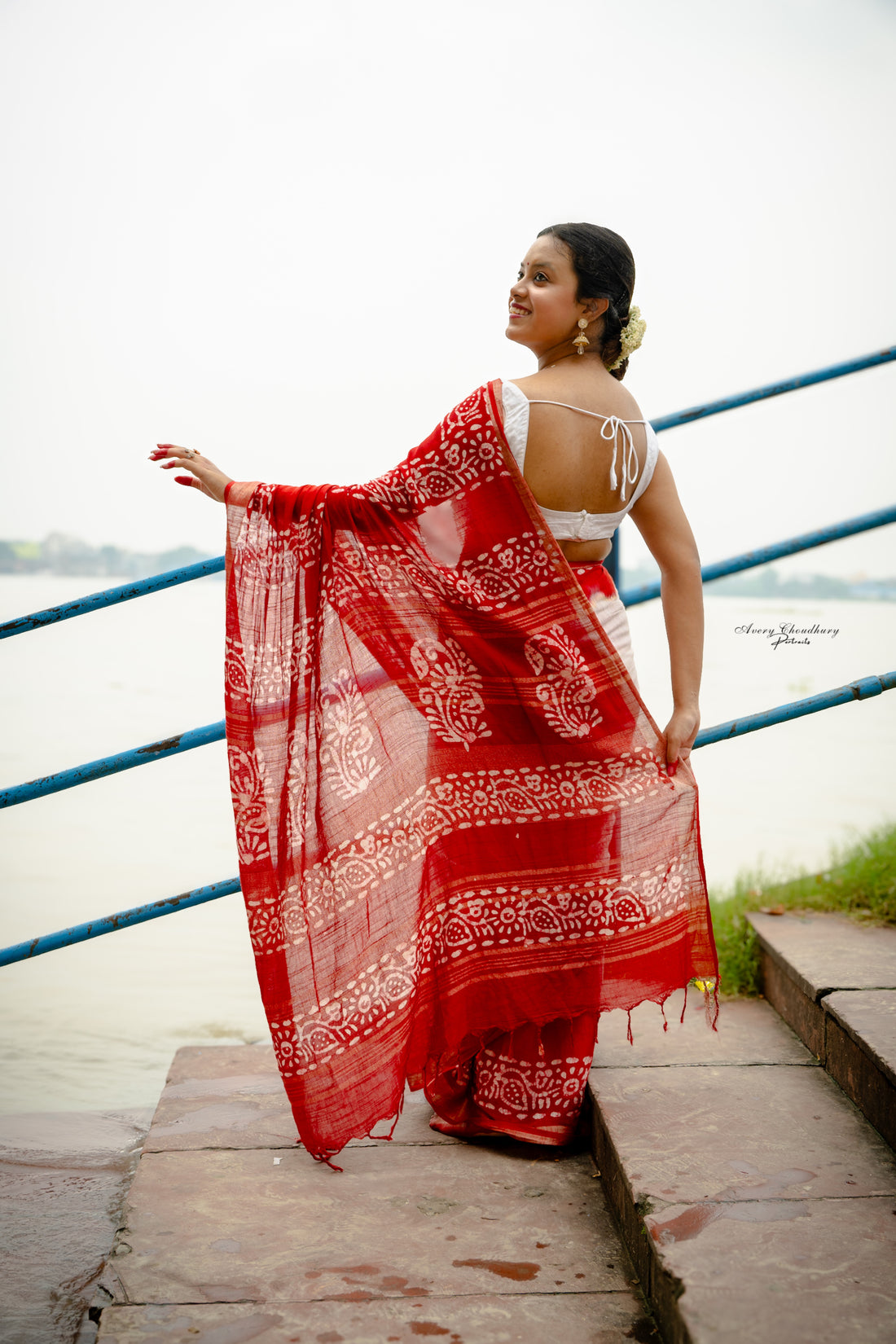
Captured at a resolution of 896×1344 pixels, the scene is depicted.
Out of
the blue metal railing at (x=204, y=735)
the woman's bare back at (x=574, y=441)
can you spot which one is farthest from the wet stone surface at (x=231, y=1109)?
the woman's bare back at (x=574, y=441)

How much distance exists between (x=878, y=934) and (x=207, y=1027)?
2134 mm

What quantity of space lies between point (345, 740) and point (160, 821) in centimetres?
541

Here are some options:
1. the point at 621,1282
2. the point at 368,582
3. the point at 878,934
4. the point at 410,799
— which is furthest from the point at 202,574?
the point at 878,934

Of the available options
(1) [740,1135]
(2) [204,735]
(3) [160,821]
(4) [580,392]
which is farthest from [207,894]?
(3) [160,821]

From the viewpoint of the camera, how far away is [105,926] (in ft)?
6.67

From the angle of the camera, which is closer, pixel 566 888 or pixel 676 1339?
pixel 676 1339

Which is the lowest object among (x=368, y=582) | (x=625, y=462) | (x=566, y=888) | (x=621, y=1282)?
(x=621, y=1282)

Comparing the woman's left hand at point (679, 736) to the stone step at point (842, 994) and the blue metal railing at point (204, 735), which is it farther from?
the stone step at point (842, 994)

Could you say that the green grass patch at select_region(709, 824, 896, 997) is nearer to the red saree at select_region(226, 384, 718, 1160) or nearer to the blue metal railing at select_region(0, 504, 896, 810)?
the red saree at select_region(226, 384, 718, 1160)

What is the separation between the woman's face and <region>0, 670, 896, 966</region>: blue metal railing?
79 centimetres

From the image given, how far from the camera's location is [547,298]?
1.86 m

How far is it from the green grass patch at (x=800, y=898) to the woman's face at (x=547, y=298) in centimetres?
127

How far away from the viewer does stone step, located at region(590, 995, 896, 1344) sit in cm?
132

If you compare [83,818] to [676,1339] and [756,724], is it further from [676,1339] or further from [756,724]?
[676,1339]
